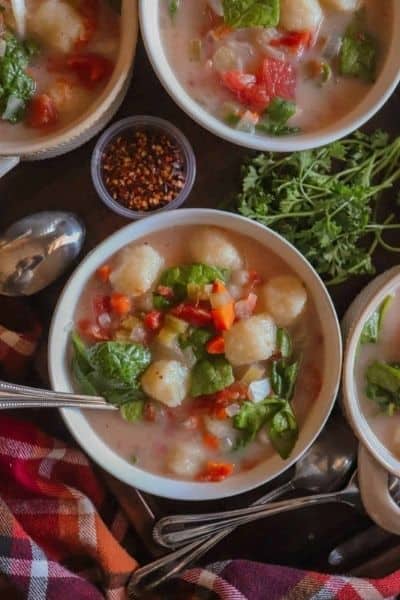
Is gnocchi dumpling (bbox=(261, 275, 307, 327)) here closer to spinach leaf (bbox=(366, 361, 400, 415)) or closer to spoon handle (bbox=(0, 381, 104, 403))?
spinach leaf (bbox=(366, 361, 400, 415))

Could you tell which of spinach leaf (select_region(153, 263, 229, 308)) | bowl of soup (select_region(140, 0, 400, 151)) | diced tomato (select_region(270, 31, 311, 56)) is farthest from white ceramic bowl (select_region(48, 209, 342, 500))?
diced tomato (select_region(270, 31, 311, 56))

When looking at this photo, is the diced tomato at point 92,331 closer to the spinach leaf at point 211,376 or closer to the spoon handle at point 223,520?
the spinach leaf at point 211,376

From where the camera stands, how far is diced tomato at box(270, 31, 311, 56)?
2100 mm

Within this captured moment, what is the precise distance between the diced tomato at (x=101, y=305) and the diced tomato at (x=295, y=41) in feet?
2.64

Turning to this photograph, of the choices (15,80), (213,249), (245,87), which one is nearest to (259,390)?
(213,249)

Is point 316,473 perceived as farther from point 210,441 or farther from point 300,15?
point 300,15

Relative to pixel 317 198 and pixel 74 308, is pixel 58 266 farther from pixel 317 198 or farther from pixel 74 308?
pixel 317 198

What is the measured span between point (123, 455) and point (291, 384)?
493 millimetres

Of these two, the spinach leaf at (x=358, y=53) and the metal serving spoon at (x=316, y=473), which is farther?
the metal serving spoon at (x=316, y=473)

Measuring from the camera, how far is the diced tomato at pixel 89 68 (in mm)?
2121

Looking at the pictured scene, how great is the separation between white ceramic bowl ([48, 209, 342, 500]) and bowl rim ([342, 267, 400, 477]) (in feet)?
0.11

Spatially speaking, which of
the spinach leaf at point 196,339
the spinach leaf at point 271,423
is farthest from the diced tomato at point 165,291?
the spinach leaf at point 271,423

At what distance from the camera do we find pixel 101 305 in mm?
2158

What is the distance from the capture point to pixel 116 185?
2275mm
